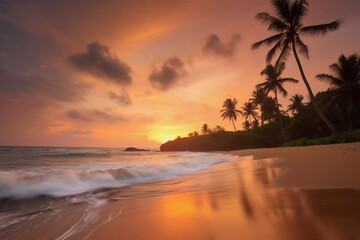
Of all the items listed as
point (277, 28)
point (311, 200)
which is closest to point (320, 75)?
point (277, 28)

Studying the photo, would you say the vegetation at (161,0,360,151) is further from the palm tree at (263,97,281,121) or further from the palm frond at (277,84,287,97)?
the palm tree at (263,97,281,121)

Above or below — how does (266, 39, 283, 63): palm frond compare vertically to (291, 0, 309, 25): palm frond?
below

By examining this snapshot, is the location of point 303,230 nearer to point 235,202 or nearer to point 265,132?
point 235,202

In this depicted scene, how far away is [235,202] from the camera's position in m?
1.96

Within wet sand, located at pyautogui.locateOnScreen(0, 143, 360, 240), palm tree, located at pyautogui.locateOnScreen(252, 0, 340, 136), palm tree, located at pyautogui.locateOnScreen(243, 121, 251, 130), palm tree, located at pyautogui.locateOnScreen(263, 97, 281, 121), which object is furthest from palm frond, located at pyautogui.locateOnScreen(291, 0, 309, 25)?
palm tree, located at pyautogui.locateOnScreen(243, 121, 251, 130)

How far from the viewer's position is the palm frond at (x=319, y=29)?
39.0ft

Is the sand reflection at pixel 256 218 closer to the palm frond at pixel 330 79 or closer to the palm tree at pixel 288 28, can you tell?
the palm tree at pixel 288 28

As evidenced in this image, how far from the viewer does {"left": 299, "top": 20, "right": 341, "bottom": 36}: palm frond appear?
11892mm

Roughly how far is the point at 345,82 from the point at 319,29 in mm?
8340

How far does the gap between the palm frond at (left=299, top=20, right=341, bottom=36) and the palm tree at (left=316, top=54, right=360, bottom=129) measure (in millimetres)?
6161

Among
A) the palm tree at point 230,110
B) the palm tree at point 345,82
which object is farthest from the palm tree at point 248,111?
the palm tree at point 345,82

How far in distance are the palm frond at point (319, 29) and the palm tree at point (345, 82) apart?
6161 mm

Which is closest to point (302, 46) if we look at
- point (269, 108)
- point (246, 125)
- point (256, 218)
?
point (256, 218)

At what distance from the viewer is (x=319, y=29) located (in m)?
12.4
